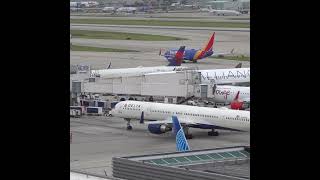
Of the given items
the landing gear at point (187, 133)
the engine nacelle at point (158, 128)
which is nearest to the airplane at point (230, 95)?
the landing gear at point (187, 133)

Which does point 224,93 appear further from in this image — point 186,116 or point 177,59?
point 177,59

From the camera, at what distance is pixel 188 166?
981 inches

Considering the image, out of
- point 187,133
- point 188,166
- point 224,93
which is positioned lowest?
point 187,133

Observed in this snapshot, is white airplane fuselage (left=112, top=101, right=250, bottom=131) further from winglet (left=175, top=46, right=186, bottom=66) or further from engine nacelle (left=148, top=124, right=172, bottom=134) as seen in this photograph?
winglet (left=175, top=46, right=186, bottom=66)

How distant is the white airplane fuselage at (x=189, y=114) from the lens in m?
45.9

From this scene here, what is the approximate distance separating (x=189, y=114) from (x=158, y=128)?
257 cm

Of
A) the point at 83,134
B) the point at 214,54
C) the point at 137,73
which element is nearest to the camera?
the point at 83,134

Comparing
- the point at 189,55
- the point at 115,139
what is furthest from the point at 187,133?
the point at 189,55

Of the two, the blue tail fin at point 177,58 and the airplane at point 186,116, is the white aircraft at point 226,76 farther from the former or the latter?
the blue tail fin at point 177,58
